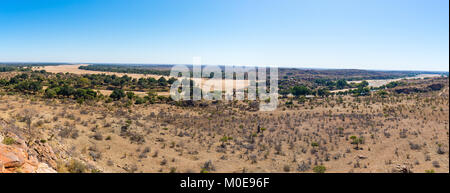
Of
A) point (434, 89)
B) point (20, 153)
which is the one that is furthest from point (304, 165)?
point (434, 89)

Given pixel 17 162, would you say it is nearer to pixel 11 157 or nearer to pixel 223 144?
pixel 11 157

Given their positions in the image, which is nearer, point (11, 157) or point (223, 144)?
point (11, 157)

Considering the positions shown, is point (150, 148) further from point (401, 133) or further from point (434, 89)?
point (434, 89)

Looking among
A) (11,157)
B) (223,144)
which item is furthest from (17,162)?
(223,144)

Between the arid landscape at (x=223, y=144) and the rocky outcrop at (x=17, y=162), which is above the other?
the rocky outcrop at (x=17, y=162)

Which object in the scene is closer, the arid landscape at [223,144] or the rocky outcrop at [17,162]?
the rocky outcrop at [17,162]

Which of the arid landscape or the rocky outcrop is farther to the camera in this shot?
the arid landscape

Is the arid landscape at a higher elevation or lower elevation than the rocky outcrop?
lower

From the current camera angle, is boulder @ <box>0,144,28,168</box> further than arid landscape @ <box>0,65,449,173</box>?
No

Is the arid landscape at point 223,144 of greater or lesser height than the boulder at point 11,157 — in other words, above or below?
below

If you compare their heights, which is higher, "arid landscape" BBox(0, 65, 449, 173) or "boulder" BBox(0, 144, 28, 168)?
"boulder" BBox(0, 144, 28, 168)
